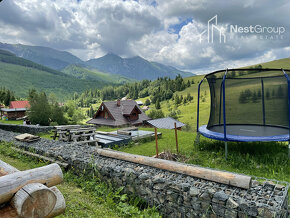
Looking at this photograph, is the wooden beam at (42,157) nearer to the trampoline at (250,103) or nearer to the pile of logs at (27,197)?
the pile of logs at (27,197)

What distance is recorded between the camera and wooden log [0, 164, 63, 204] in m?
2.54

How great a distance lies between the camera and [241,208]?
12.0ft

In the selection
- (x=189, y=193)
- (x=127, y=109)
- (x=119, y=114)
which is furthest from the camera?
(x=127, y=109)

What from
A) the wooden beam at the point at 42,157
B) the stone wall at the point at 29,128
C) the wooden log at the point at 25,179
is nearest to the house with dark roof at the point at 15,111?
the stone wall at the point at 29,128

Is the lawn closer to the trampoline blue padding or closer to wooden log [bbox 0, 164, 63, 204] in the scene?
the trampoline blue padding

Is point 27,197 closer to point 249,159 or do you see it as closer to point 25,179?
point 25,179

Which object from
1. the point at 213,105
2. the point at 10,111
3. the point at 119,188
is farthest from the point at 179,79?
the point at 119,188

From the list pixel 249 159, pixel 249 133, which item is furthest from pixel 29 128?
pixel 249 159

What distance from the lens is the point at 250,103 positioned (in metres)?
10.7

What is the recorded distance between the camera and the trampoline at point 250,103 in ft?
32.3

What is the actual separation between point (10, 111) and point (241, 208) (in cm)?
6157

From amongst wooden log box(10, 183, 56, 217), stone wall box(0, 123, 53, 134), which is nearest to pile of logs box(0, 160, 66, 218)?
wooden log box(10, 183, 56, 217)

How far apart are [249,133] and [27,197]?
912 centimetres

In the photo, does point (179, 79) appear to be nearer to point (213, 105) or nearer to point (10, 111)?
point (10, 111)
